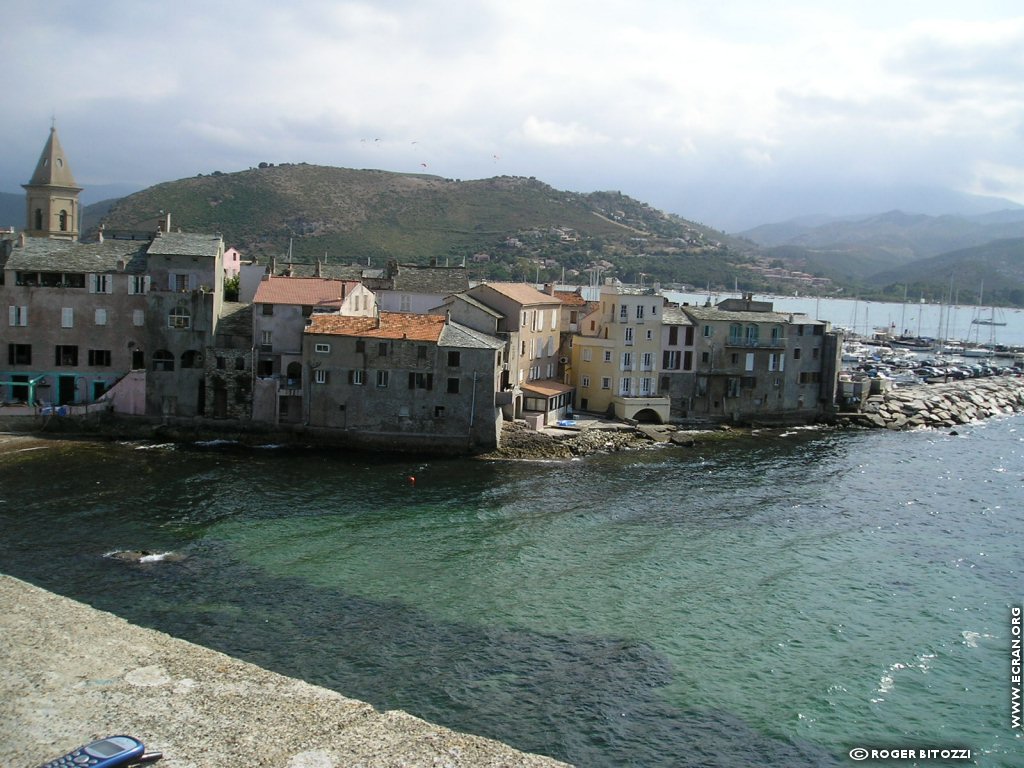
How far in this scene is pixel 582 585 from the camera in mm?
34156

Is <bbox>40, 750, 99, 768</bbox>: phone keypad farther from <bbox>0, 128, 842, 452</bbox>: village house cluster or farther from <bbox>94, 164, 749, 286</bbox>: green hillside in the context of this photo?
<bbox>94, 164, 749, 286</bbox>: green hillside

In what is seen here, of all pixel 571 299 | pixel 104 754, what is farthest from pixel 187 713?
pixel 571 299

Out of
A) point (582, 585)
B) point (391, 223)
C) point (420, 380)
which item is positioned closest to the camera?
point (582, 585)

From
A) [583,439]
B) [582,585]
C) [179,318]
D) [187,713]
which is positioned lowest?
[187,713]

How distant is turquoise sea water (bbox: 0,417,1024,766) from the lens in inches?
993

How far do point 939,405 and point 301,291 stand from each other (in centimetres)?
5869

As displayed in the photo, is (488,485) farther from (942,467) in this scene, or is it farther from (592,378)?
(942,467)

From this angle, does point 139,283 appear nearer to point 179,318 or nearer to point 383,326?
point 179,318

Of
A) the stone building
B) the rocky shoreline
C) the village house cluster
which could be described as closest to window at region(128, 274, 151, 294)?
the village house cluster

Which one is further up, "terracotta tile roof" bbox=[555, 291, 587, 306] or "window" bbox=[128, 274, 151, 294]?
"terracotta tile roof" bbox=[555, 291, 587, 306]

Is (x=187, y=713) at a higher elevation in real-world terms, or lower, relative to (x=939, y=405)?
lower

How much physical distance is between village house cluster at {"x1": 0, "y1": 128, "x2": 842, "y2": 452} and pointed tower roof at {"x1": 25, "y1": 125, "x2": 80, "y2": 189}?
10368mm

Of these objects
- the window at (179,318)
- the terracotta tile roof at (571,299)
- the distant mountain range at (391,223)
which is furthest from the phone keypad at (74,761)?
the distant mountain range at (391,223)

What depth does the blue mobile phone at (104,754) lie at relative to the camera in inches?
756
